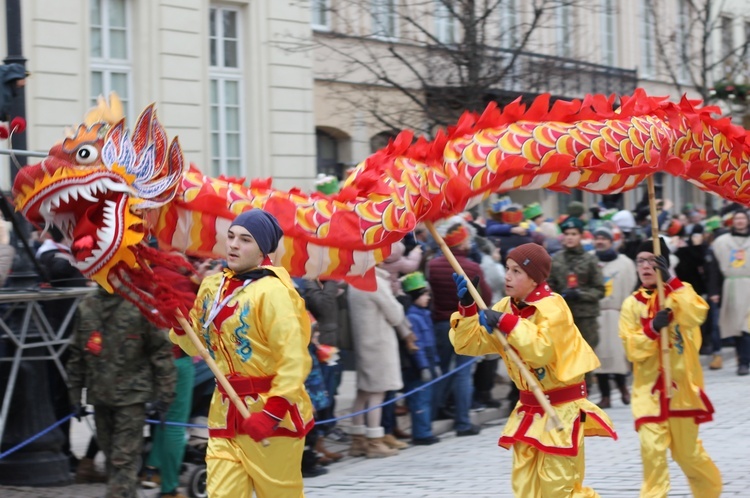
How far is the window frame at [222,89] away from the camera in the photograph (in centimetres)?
1853

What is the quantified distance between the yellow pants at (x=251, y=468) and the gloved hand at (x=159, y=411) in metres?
2.18

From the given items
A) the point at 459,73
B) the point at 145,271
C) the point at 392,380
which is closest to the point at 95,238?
the point at 145,271

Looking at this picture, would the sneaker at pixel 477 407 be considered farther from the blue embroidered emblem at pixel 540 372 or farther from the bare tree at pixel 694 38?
the bare tree at pixel 694 38

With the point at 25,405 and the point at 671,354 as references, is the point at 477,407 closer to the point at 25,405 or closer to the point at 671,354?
the point at 671,354

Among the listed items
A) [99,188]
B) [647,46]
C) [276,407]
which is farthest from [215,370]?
[647,46]

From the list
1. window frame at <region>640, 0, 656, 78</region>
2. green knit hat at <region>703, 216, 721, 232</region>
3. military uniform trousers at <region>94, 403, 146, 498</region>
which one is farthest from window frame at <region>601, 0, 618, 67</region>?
military uniform trousers at <region>94, 403, 146, 498</region>

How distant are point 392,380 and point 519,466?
3831 mm

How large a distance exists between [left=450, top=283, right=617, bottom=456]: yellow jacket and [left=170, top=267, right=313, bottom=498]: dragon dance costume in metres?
1.05

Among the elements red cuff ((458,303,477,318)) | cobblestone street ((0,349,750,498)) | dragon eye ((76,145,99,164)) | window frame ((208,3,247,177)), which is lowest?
cobblestone street ((0,349,750,498))

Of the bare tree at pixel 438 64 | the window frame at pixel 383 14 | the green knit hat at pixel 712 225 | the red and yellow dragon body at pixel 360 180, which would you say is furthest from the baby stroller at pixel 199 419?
the green knit hat at pixel 712 225

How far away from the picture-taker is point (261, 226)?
5.85 m

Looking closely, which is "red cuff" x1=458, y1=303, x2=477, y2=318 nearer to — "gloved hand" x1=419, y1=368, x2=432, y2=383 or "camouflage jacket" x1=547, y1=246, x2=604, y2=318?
"gloved hand" x1=419, y1=368, x2=432, y2=383

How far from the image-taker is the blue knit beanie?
5832 mm

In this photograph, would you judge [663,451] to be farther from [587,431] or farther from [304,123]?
[304,123]
